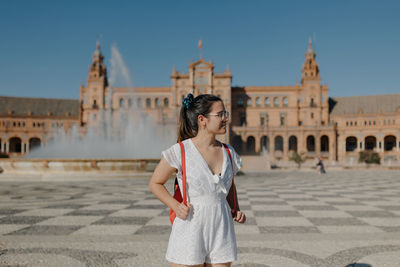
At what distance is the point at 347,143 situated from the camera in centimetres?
6675

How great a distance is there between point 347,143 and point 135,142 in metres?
55.1

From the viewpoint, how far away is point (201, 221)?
6.97ft

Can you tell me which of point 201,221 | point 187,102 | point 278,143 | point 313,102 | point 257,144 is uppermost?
point 313,102

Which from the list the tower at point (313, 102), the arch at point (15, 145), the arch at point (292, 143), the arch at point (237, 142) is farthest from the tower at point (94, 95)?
the tower at point (313, 102)

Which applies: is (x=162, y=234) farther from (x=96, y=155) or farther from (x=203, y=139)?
(x=96, y=155)

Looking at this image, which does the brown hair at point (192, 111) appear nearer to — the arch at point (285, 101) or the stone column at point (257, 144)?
the stone column at point (257, 144)

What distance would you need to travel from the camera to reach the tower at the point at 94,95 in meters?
67.2

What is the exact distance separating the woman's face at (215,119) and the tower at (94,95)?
A: 67684mm

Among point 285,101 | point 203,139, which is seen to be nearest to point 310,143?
point 285,101

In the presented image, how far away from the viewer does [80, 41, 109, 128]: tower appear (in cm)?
6719

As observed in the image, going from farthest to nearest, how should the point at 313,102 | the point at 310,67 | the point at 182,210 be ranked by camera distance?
1. the point at 310,67
2. the point at 313,102
3. the point at 182,210

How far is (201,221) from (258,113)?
66447 millimetres

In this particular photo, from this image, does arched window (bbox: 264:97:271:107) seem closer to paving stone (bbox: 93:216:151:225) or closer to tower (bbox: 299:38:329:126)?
tower (bbox: 299:38:329:126)

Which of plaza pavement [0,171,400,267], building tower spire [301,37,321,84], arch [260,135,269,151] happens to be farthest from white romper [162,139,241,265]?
building tower spire [301,37,321,84]
